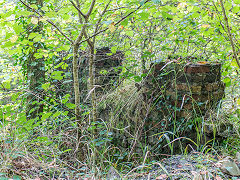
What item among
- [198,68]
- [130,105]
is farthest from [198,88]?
[130,105]

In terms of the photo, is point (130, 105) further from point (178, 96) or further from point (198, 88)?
point (198, 88)

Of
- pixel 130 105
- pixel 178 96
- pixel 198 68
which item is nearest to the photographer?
pixel 198 68

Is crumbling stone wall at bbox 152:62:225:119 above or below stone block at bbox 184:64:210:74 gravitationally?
below

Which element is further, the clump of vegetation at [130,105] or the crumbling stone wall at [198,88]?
the crumbling stone wall at [198,88]

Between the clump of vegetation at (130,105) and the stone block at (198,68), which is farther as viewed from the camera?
the stone block at (198,68)

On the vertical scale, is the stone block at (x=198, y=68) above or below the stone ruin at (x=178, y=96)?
above

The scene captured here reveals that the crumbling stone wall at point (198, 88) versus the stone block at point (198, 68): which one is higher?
the stone block at point (198, 68)

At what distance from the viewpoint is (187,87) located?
2543mm

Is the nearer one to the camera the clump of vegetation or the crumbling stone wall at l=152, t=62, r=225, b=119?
the clump of vegetation

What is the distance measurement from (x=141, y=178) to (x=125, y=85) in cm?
209

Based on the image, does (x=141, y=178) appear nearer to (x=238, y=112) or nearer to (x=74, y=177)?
(x=74, y=177)

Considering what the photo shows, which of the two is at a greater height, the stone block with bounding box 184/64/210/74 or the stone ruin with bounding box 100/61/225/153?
the stone block with bounding box 184/64/210/74

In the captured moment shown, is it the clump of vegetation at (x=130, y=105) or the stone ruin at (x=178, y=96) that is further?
the stone ruin at (x=178, y=96)

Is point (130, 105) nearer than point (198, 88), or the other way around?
point (198, 88)
